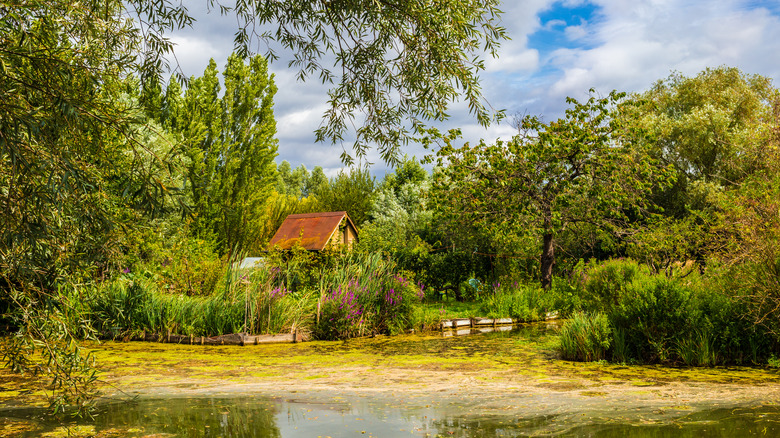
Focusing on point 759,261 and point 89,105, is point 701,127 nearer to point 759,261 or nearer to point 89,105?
point 759,261

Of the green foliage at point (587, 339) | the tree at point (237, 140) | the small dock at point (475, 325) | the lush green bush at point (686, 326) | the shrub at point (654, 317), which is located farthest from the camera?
the tree at point (237, 140)

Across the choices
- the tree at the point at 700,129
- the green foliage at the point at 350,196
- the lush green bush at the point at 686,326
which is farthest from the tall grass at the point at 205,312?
the green foliage at the point at 350,196

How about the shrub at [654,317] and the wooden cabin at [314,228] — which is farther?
the wooden cabin at [314,228]

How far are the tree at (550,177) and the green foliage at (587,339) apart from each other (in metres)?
6.52

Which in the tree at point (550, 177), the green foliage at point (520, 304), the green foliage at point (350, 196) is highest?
the green foliage at point (350, 196)

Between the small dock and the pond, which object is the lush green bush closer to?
the pond

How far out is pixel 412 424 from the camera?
4875 mm

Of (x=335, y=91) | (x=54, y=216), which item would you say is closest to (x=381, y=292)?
(x=335, y=91)

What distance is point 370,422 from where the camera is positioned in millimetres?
4938

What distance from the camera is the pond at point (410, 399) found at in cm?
473

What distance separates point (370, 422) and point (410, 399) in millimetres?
954

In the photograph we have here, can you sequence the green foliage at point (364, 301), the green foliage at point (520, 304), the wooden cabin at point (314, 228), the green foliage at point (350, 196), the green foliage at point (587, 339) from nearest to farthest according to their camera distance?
1. the green foliage at point (587, 339)
2. the green foliage at point (364, 301)
3. the green foliage at point (520, 304)
4. the wooden cabin at point (314, 228)
5. the green foliage at point (350, 196)

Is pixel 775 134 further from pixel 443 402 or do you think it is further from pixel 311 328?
pixel 311 328

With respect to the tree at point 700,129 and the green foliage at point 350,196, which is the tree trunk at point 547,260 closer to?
the tree at point 700,129
